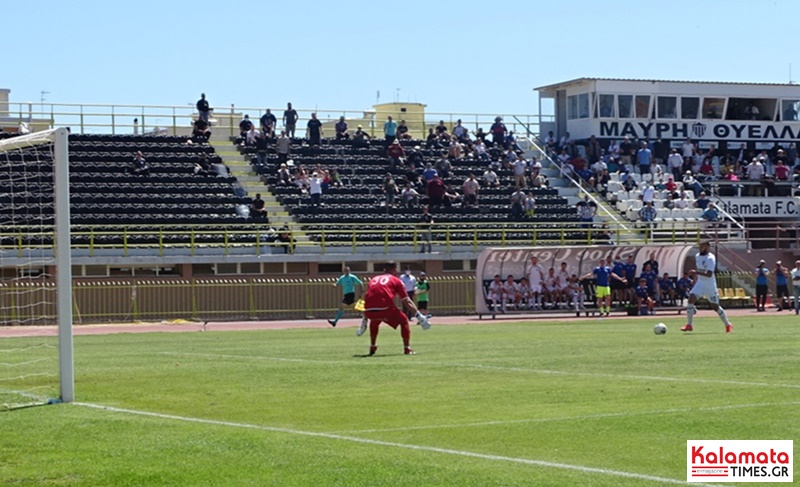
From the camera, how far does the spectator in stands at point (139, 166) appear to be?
52125 mm

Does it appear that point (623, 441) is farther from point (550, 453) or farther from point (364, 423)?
point (364, 423)

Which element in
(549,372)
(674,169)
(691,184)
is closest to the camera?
(549,372)

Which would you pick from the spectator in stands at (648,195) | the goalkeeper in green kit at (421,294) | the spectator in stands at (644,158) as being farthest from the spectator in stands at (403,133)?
the goalkeeper in green kit at (421,294)

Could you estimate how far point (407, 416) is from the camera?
14258 mm

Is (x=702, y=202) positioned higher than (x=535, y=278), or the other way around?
(x=702, y=202)

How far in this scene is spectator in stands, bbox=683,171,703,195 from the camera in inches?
2371

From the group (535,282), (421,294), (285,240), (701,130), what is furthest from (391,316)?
(701,130)

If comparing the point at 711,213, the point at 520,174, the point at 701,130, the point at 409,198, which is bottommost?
the point at 711,213

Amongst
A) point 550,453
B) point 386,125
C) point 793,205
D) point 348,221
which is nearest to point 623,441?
point 550,453

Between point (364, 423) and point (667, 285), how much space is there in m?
34.1

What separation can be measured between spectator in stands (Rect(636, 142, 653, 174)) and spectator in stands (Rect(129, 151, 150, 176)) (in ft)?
73.1

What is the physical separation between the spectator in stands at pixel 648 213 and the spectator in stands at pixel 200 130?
717 inches

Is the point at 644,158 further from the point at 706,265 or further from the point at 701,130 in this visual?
the point at 706,265

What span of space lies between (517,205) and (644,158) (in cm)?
866
